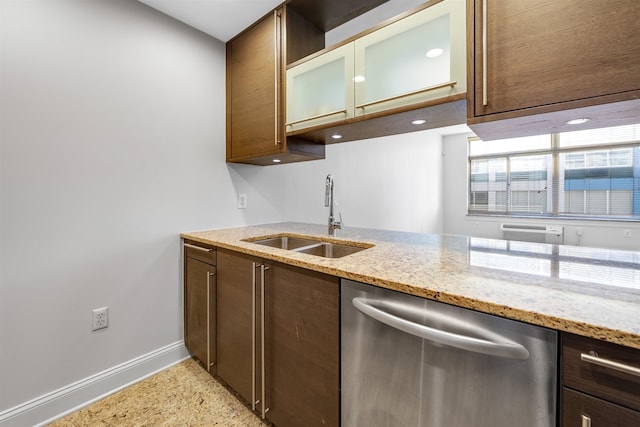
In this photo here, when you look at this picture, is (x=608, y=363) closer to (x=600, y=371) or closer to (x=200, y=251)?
(x=600, y=371)

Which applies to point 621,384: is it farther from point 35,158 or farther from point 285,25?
point 35,158

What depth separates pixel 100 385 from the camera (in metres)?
1.55

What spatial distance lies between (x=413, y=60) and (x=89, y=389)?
244 cm

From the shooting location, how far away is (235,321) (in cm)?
144

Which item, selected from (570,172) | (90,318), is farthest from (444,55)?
(570,172)

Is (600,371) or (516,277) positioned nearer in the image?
(600,371)

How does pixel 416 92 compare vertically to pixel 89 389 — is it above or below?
above

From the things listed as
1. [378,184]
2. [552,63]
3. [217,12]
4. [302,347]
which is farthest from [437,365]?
[378,184]

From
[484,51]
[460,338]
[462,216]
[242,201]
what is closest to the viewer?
[460,338]

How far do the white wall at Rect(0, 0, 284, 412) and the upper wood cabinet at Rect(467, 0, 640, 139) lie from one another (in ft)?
5.84

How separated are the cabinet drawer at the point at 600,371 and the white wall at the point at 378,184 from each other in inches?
87.6

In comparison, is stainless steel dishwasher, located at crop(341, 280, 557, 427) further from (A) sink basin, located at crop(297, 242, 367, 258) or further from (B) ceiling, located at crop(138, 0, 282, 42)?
(B) ceiling, located at crop(138, 0, 282, 42)

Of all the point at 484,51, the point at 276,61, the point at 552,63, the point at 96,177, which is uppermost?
the point at 276,61

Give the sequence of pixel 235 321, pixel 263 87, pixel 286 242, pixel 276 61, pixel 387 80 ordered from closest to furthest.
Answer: pixel 387 80 < pixel 235 321 < pixel 276 61 < pixel 263 87 < pixel 286 242
